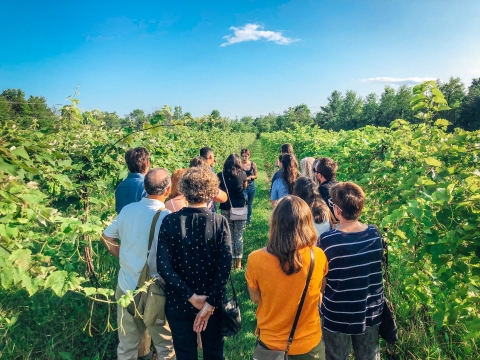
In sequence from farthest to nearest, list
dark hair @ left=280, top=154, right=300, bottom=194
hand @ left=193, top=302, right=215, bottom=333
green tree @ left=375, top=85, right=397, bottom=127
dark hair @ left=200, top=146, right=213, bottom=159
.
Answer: green tree @ left=375, top=85, right=397, bottom=127 < dark hair @ left=200, top=146, right=213, bottom=159 < dark hair @ left=280, top=154, right=300, bottom=194 < hand @ left=193, top=302, right=215, bottom=333

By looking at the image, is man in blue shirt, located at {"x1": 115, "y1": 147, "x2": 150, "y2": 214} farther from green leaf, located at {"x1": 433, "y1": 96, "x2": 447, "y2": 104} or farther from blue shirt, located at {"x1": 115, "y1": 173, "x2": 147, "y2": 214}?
green leaf, located at {"x1": 433, "y1": 96, "x2": 447, "y2": 104}

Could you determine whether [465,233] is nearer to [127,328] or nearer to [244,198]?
[127,328]

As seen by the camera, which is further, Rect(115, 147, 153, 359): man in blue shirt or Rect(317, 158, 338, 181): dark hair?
Rect(317, 158, 338, 181): dark hair

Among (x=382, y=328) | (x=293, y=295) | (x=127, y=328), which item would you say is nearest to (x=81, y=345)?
(x=127, y=328)

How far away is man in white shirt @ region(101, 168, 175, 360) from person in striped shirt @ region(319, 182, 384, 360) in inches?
53.5

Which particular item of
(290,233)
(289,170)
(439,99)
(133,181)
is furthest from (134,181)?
(439,99)

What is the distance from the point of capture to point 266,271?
1.88 m

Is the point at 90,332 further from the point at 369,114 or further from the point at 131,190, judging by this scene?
the point at 369,114

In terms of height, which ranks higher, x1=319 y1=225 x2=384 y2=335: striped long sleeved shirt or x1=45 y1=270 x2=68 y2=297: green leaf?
x1=45 y1=270 x2=68 y2=297: green leaf

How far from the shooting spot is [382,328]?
7.69 feet

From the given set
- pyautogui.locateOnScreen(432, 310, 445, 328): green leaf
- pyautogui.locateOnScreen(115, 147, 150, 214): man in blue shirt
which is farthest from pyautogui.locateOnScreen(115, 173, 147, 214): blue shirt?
pyautogui.locateOnScreen(432, 310, 445, 328): green leaf

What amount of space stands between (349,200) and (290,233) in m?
0.64

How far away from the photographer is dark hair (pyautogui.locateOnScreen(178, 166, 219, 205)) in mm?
2252

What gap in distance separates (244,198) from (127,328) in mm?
2944
